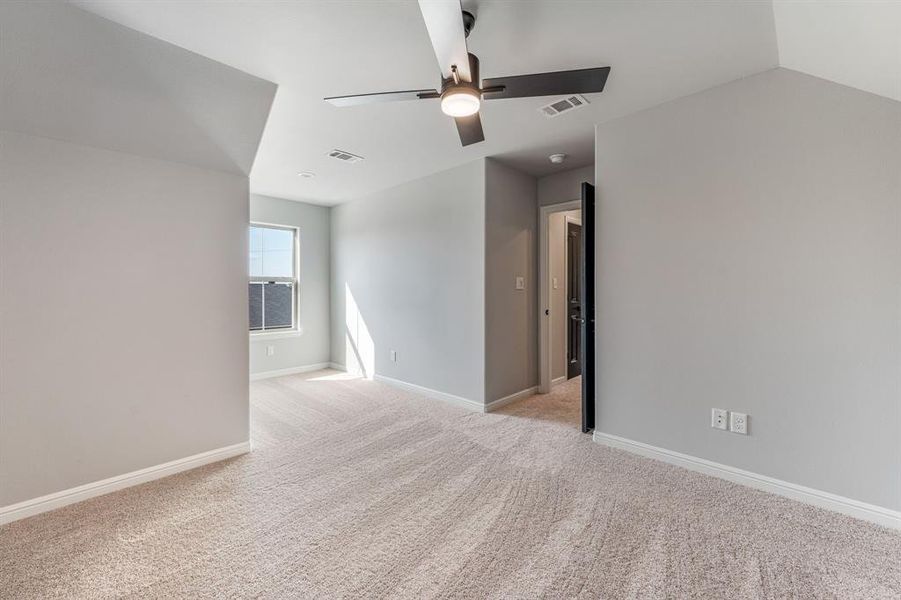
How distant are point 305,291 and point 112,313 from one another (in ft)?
11.1

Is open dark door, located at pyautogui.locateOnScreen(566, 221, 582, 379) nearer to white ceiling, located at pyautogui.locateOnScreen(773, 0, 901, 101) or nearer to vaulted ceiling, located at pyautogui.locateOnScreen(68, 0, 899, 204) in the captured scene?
vaulted ceiling, located at pyautogui.locateOnScreen(68, 0, 899, 204)

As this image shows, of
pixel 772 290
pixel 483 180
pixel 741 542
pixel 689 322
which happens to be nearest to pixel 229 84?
pixel 483 180

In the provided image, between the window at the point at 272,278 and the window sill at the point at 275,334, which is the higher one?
the window at the point at 272,278

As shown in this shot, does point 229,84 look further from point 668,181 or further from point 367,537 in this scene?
point 668,181

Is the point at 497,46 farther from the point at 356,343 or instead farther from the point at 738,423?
the point at 356,343

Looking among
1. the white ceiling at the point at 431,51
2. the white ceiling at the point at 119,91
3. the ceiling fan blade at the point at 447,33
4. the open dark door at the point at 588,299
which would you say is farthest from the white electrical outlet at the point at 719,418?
the white ceiling at the point at 119,91

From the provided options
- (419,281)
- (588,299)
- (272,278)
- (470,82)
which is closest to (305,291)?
(272,278)

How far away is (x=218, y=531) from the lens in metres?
1.95

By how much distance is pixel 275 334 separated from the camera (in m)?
5.41

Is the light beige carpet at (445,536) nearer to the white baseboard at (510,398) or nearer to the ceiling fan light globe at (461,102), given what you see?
the white baseboard at (510,398)

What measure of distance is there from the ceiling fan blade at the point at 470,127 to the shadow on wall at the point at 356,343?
3.51 m

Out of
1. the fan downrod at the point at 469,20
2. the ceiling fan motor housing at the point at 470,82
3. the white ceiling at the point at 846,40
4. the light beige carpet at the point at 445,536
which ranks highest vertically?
the fan downrod at the point at 469,20

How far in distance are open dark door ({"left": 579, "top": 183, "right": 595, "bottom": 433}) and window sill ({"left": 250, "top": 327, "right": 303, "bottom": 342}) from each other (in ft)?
13.8

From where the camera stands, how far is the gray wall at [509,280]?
385cm
